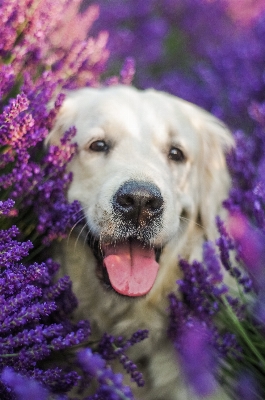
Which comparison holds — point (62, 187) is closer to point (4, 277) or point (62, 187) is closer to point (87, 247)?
point (87, 247)

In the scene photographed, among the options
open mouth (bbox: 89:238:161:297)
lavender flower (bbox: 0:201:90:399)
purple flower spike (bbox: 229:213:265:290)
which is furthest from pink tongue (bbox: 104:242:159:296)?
purple flower spike (bbox: 229:213:265:290)

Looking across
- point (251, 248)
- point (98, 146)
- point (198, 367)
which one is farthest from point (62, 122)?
point (198, 367)

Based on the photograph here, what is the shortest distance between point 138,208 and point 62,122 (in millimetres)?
555

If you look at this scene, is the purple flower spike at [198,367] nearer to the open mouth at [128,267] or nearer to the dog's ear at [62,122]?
the open mouth at [128,267]

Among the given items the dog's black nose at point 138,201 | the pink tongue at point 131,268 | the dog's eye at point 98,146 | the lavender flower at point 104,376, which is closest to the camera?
the lavender flower at point 104,376

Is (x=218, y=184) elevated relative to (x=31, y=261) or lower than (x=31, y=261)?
elevated

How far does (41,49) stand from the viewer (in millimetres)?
1957

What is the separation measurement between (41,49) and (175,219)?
752 millimetres

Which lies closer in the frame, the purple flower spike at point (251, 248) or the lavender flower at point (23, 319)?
the lavender flower at point (23, 319)

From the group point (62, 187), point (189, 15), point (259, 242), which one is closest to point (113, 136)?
point (62, 187)

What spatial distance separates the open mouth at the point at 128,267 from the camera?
177 centimetres

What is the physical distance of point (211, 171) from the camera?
221 cm

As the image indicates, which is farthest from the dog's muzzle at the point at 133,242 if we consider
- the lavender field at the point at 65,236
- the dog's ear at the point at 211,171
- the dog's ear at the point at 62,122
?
the dog's ear at the point at 62,122

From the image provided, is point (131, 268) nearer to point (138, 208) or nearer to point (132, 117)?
point (138, 208)
